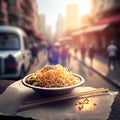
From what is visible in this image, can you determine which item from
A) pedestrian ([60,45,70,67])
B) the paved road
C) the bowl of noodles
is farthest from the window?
pedestrian ([60,45,70,67])

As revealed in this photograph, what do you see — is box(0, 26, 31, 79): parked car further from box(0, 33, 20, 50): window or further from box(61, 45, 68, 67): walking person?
box(61, 45, 68, 67): walking person

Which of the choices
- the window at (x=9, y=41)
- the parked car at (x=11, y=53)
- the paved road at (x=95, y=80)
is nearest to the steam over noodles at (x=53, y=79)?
the parked car at (x=11, y=53)

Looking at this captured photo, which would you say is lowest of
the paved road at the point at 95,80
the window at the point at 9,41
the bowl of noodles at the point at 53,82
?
the paved road at the point at 95,80

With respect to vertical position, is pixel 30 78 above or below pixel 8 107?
above

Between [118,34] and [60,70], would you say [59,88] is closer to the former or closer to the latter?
[60,70]

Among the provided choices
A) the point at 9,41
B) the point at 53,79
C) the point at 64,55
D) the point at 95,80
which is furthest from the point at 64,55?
the point at 53,79

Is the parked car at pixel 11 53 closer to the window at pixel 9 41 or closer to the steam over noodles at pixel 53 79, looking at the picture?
the window at pixel 9 41

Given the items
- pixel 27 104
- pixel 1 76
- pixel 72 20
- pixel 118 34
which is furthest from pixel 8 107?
pixel 72 20
